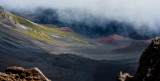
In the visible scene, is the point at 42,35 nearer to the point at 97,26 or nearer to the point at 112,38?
the point at 112,38

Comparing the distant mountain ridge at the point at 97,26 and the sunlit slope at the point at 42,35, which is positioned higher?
the distant mountain ridge at the point at 97,26

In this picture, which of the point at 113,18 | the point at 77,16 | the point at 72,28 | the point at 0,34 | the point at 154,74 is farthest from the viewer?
the point at 77,16

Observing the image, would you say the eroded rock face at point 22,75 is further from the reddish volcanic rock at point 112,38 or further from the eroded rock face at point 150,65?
the reddish volcanic rock at point 112,38

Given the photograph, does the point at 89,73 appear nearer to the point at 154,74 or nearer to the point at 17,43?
the point at 17,43

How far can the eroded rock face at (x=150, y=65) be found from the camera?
8.59m

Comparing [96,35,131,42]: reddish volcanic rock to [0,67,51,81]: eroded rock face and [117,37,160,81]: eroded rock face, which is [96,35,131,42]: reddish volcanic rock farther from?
[0,67,51,81]: eroded rock face

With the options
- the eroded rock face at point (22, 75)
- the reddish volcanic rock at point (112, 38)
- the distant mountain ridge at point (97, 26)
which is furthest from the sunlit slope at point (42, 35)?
the eroded rock face at point (22, 75)

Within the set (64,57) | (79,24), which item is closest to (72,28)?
(79,24)

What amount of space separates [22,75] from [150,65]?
7786 mm

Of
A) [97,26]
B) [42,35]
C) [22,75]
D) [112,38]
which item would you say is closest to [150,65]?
[22,75]

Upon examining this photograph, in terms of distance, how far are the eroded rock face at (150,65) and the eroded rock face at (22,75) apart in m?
5.01

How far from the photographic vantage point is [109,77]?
53000mm

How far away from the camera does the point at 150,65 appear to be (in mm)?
9352

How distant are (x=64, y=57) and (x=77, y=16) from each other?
5288 inches
